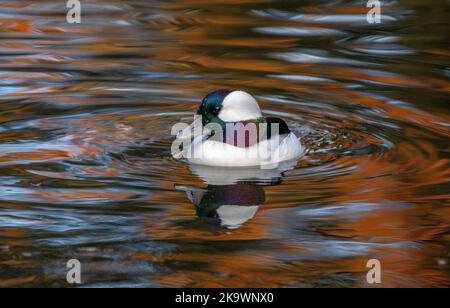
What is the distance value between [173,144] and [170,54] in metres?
3.46

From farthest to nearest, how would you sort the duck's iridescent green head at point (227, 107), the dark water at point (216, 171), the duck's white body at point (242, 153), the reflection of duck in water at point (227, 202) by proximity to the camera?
the duck's iridescent green head at point (227, 107) < the duck's white body at point (242, 153) < the reflection of duck in water at point (227, 202) < the dark water at point (216, 171)

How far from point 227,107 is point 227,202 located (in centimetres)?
135

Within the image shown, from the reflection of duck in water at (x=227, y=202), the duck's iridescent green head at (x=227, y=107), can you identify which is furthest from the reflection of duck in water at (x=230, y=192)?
the duck's iridescent green head at (x=227, y=107)

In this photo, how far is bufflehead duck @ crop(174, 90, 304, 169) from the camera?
9.30 m

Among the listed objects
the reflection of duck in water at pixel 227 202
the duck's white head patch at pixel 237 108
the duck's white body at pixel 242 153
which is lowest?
the reflection of duck in water at pixel 227 202

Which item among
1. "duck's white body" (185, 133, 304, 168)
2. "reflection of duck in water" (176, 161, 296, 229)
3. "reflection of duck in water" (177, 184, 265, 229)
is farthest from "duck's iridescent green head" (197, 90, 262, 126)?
"reflection of duck in water" (177, 184, 265, 229)

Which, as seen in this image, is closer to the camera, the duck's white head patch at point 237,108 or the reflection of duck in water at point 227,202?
the reflection of duck in water at point 227,202

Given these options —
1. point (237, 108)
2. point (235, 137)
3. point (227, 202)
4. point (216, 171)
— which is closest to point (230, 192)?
point (227, 202)

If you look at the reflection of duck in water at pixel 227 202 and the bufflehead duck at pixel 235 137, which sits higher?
the bufflehead duck at pixel 235 137

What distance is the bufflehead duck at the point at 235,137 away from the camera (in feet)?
30.5

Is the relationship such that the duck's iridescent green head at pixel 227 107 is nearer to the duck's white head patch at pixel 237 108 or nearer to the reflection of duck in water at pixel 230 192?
the duck's white head patch at pixel 237 108

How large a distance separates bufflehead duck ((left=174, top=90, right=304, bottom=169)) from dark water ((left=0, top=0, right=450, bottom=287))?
23 centimetres

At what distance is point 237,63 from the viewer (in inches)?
493

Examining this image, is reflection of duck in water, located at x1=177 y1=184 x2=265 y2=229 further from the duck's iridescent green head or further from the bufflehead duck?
the duck's iridescent green head
